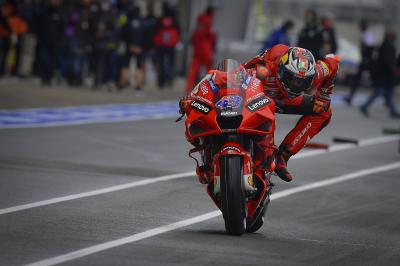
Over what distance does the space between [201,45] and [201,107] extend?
743 inches

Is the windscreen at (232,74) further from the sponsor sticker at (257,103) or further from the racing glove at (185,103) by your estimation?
the racing glove at (185,103)

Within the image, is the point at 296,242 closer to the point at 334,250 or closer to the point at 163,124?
the point at 334,250

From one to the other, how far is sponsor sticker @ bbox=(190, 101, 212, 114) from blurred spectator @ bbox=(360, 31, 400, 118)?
17.1 meters

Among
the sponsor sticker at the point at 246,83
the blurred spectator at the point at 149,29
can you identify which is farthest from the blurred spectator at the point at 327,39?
the sponsor sticker at the point at 246,83

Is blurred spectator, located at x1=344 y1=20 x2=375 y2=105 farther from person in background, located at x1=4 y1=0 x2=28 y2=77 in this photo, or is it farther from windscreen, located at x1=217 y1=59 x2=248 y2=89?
windscreen, located at x1=217 y1=59 x2=248 y2=89

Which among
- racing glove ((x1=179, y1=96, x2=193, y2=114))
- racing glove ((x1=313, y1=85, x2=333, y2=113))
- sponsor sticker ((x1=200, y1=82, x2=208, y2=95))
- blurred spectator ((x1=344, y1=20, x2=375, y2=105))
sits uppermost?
sponsor sticker ((x1=200, y1=82, x2=208, y2=95))

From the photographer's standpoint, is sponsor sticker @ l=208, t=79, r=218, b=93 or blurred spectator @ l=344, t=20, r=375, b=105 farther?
blurred spectator @ l=344, t=20, r=375, b=105

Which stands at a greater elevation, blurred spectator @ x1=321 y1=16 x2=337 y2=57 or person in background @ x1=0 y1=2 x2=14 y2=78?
blurred spectator @ x1=321 y1=16 x2=337 y2=57

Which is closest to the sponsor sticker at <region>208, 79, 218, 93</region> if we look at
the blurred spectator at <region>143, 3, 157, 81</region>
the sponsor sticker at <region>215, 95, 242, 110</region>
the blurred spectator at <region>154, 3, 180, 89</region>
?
the sponsor sticker at <region>215, 95, 242, 110</region>

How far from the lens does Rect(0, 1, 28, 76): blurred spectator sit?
26.2 meters

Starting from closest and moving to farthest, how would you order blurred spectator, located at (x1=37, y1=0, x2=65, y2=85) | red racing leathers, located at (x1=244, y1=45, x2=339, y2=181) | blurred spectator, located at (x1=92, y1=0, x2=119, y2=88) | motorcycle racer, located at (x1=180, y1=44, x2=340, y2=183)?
1. motorcycle racer, located at (x1=180, y1=44, x2=340, y2=183)
2. red racing leathers, located at (x1=244, y1=45, x2=339, y2=181)
3. blurred spectator, located at (x1=37, y1=0, x2=65, y2=85)
4. blurred spectator, located at (x1=92, y1=0, x2=119, y2=88)

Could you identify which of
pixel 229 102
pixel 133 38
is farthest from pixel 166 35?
pixel 229 102

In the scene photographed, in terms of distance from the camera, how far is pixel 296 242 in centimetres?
930

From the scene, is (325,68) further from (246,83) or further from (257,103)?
(257,103)
